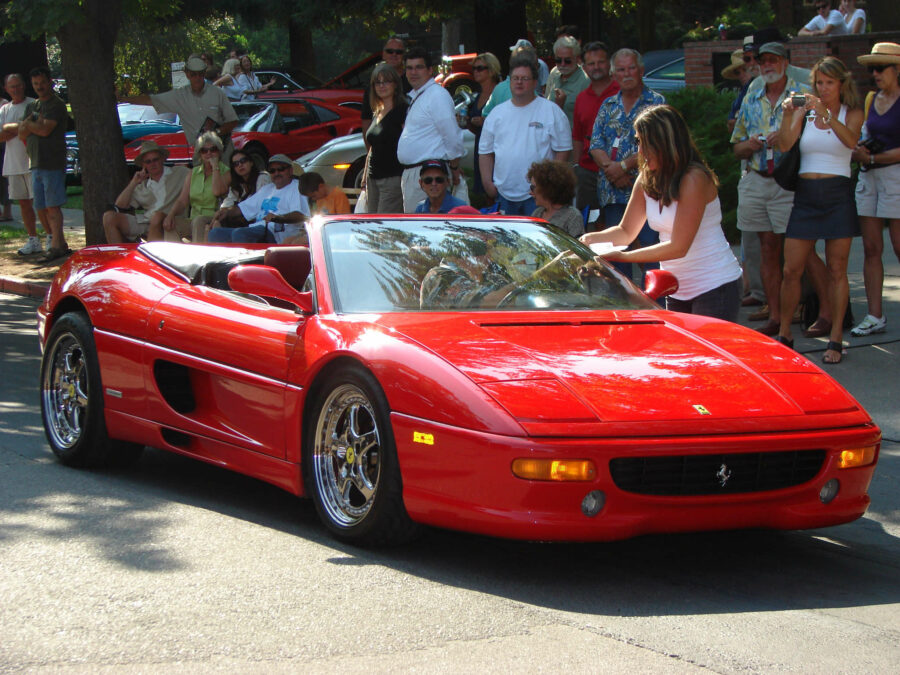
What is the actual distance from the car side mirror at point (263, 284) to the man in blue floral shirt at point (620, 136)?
4242mm

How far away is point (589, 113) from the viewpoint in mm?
10312

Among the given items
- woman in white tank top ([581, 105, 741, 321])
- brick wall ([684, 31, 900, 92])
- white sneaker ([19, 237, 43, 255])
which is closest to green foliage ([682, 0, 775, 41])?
brick wall ([684, 31, 900, 92])

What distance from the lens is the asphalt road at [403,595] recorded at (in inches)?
145

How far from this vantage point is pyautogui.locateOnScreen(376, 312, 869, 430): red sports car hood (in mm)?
4371

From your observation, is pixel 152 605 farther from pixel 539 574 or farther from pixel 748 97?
pixel 748 97

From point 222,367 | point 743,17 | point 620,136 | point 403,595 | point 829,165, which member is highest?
point 743,17

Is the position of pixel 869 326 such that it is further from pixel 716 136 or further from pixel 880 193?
pixel 716 136

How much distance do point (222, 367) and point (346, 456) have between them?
3.03ft

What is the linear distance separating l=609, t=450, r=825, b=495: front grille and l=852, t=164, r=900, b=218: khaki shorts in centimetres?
454

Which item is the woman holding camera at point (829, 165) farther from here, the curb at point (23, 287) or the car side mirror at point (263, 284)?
the curb at point (23, 287)

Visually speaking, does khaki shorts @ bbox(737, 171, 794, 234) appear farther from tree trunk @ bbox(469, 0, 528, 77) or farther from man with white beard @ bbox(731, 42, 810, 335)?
tree trunk @ bbox(469, 0, 528, 77)

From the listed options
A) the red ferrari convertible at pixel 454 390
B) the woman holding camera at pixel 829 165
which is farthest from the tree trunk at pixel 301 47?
the red ferrari convertible at pixel 454 390

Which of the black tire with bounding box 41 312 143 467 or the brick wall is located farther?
the brick wall

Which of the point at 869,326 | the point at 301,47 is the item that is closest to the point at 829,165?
the point at 869,326
